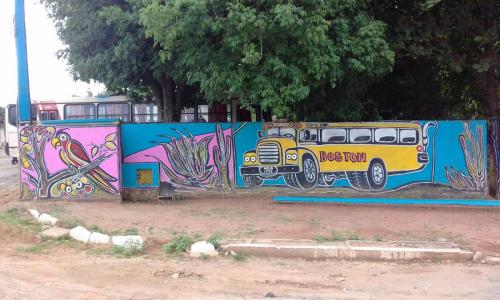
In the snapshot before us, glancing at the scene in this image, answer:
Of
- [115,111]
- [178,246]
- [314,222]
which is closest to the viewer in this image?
[178,246]

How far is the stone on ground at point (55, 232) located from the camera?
814 centimetres

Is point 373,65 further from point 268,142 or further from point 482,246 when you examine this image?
point 482,246

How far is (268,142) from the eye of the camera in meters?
12.4

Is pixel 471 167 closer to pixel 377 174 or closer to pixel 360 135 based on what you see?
pixel 377 174

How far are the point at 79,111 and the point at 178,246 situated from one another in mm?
14287

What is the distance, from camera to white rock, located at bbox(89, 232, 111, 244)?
304 inches

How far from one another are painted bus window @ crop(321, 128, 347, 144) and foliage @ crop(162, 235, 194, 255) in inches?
218

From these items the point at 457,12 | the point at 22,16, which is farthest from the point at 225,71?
the point at 457,12

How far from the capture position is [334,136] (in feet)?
40.2

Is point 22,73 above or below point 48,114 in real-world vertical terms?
above

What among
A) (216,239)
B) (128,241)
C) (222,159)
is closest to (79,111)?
(222,159)

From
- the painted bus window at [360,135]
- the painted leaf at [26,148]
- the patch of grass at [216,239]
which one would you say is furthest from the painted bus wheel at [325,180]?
the painted leaf at [26,148]

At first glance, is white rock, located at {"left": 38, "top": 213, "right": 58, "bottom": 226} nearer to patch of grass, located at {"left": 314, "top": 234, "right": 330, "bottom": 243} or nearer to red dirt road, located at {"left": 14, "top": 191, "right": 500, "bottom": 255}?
red dirt road, located at {"left": 14, "top": 191, "right": 500, "bottom": 255}

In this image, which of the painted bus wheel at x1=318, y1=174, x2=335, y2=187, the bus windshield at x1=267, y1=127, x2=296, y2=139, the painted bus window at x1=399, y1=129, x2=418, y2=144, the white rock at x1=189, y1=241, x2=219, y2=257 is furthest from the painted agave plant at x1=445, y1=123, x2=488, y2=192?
the white rock at x1=189, y1=241, x2=219, y2=257
